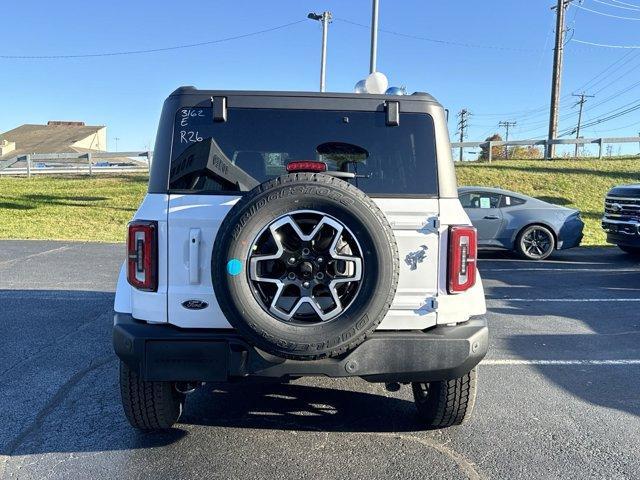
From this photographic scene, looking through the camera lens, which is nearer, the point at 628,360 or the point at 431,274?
the point at 431,274

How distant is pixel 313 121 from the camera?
316 centimetres

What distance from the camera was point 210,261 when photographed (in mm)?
2857

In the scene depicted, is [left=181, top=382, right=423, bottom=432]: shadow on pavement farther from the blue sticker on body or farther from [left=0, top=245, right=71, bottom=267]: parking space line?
[left=0, top=245, right=71, bottom=267]: parking space line

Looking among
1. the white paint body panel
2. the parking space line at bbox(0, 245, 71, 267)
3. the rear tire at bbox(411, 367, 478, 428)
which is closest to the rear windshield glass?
the white paint body panel

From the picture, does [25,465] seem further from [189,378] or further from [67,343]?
[67,343]

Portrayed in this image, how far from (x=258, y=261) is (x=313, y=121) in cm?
92

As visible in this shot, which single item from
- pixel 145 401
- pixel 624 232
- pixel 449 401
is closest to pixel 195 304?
pixel 145 401

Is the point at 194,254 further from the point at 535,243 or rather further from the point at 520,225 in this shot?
the point at 535,243

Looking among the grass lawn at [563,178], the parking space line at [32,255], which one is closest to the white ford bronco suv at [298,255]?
the parking space line at [32,255]

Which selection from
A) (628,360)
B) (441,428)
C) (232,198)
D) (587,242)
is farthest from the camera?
(587,242)

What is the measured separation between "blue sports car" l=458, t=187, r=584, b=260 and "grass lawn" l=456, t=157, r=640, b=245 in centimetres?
530

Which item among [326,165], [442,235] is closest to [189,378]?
[326,165]

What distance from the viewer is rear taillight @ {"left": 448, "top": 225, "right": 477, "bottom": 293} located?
301 cm

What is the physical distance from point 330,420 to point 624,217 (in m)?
9.02
